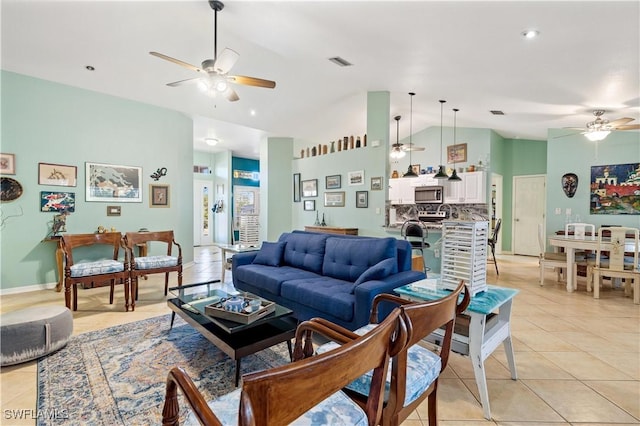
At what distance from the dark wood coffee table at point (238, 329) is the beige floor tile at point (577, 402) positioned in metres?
1.69

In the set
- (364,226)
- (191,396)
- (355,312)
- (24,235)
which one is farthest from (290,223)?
(191,396)

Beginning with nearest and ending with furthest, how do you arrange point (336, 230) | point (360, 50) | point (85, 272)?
1. point (85, 272)
2. point (360, 50)
3. point (336, 230)

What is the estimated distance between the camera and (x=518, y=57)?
304 centimetres

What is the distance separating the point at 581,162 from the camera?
18.1ft

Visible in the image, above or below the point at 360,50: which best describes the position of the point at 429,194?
below

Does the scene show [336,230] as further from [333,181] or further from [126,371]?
[126,371]

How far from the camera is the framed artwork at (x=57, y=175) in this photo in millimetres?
4312

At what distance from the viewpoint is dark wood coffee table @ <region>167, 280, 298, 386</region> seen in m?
1.98

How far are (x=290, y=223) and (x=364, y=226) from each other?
2.37 metres

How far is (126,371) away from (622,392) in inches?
133

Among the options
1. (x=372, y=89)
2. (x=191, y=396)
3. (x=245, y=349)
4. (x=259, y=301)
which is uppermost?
(x=372, y=89)

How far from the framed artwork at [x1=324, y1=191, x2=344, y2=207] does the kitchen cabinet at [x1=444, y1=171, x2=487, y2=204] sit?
2514mm

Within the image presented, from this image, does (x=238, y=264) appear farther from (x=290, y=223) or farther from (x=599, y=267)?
(x=599, y=267)

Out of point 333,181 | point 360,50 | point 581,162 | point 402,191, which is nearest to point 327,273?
point 360,50
